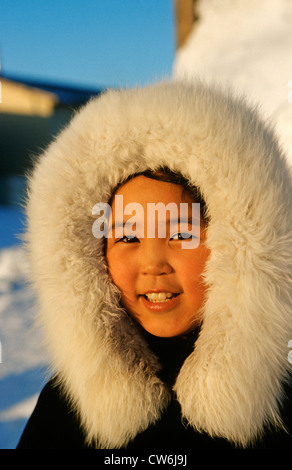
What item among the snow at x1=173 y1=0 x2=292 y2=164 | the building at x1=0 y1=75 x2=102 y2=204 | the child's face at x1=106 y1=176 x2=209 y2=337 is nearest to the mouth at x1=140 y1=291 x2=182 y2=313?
the child's face at x1=106 y1=176 x2=209 y2=337

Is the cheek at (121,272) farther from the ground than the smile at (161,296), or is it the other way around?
the cheek at (121,272)

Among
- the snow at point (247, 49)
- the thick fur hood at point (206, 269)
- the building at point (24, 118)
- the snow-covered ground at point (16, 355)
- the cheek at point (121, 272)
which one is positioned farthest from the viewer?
the building at point (24, 118)

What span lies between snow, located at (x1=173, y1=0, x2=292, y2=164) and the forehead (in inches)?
50.3

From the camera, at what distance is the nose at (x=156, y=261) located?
752 millimetres

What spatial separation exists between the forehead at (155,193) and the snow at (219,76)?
3.37 ft

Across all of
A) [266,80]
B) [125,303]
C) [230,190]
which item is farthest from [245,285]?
[266,80]

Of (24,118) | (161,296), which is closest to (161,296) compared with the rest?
(161,296)

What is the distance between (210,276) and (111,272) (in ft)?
0.76

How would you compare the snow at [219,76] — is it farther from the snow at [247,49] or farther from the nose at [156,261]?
the nose at [156,261]

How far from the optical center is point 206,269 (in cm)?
74

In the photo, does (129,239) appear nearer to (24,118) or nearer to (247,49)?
(247,49)

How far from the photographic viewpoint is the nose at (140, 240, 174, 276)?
2.47 ft

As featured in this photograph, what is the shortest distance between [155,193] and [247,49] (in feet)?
6.24

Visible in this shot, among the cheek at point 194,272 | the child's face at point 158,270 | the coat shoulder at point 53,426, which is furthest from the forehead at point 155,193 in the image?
the coat shoulder at point 53,426
